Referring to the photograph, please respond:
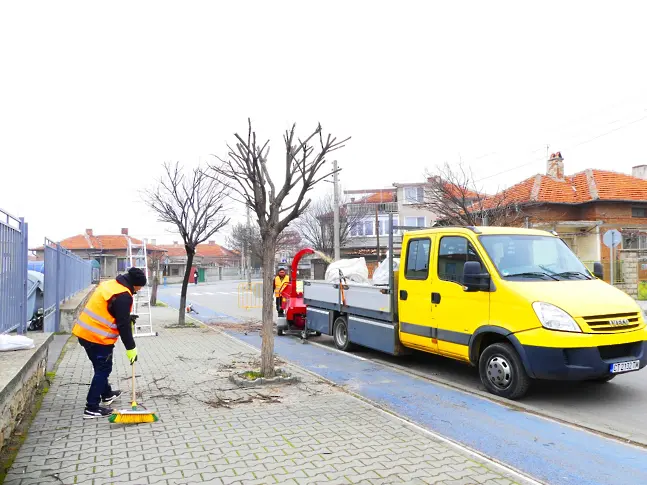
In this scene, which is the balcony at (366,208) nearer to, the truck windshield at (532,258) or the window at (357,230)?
the window at (357,230)

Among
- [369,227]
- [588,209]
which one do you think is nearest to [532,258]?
[588,209]

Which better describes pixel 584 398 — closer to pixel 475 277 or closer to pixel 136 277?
pixel 475 277

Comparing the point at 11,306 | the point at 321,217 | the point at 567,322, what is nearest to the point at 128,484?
the point at 11,306

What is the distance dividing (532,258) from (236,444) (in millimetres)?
4789

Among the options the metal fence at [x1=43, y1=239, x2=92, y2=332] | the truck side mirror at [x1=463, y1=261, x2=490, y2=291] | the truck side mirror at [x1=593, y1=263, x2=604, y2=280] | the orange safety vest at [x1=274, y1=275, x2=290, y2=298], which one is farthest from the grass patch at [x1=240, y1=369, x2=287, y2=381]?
the orange safety vest at [x1=274, y1=275, x2=290, y2=298]

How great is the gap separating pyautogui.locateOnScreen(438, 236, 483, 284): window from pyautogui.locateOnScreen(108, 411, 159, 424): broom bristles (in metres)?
4.44

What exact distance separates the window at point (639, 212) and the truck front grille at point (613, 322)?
2169 cm

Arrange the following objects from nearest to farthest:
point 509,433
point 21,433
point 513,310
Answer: point 21,433 < point 509,433 < point 513,310

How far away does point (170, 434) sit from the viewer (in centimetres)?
507

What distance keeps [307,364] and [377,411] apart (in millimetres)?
3617

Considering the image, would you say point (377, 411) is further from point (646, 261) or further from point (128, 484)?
point (646, 261)

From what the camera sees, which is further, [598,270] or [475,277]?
[598,270]

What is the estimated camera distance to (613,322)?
609 centimetres

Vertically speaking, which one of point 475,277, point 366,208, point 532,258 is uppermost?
point 366,208
